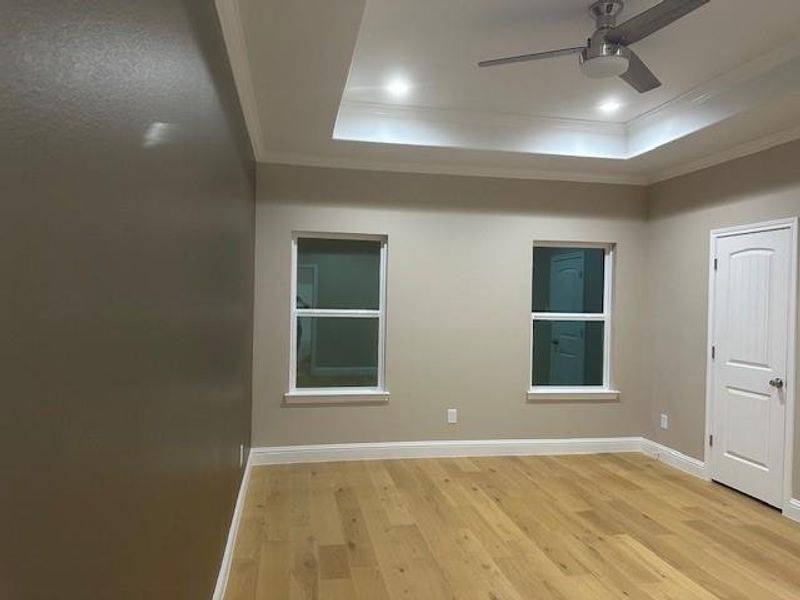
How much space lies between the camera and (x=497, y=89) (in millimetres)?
3807

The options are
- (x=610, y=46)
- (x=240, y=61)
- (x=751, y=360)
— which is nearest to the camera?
(x=610, y=46)

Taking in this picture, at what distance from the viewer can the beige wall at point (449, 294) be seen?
461 cm

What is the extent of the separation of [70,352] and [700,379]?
4814mm

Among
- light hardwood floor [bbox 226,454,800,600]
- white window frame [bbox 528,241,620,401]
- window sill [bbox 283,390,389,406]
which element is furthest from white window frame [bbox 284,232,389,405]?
white window frame [bbox 528,241,620,401]

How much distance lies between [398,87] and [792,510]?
3.90 metres

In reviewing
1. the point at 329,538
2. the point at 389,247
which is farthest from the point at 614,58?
the point at 329,538

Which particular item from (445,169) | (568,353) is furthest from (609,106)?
(568,353)

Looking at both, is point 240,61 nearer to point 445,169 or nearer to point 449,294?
point 445,169

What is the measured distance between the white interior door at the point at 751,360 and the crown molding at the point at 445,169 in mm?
1195

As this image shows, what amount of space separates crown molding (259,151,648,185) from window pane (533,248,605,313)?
68cm

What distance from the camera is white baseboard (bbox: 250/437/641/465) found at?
4613 millimetres

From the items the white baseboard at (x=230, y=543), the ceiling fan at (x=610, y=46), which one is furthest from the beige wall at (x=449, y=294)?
the ceiling fan at (x=610, y=46)

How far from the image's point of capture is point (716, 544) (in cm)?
323

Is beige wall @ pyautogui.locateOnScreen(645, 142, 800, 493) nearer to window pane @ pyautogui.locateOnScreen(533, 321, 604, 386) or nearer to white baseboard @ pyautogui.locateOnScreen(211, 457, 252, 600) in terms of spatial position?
window pane @ pyautogui.locateOnScreen(533, 321, 604, 386)
